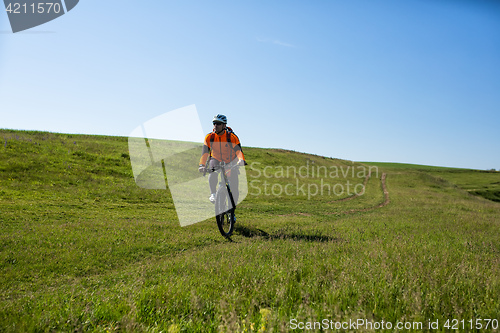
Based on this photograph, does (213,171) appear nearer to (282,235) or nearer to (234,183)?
(234,183)

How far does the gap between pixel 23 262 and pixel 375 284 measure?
→ 8047 mm

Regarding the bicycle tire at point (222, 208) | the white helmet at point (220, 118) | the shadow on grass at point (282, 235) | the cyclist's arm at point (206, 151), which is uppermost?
Result: the white helmet at point (220, 118)

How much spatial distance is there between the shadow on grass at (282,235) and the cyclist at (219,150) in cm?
158

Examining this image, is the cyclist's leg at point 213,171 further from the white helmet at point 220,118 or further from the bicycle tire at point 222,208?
the white helmet at point 220,118

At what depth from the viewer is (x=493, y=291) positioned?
408 centimetres

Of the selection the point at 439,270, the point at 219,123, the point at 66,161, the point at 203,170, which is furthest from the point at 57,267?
the point at 66,161

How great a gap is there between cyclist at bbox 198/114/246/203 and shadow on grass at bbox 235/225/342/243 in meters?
1.58

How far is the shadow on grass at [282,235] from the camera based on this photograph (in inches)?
399

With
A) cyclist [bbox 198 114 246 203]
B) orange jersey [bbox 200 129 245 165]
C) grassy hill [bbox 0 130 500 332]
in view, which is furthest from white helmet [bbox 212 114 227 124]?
grassy hill [bbox 0 130 500 332]

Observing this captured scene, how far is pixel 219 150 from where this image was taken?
1098cm

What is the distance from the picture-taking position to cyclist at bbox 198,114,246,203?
10.8 meters

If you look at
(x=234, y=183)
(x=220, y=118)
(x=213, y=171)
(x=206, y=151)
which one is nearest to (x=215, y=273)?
(x=213, y=171)

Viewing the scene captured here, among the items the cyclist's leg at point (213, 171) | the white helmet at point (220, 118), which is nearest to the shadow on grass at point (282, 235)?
the cyclist's leg at point (213, 171)

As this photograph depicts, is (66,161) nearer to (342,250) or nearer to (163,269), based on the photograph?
(163,269)
